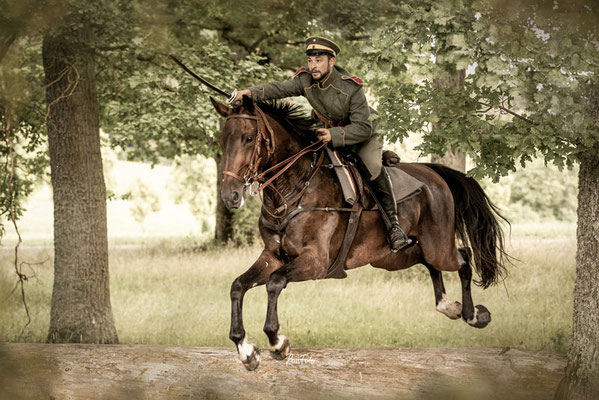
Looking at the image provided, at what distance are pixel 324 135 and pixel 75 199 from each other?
529cm

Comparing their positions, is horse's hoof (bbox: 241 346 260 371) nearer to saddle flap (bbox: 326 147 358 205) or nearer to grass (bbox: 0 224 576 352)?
saddle flap (bbox: 326 147 358 205)

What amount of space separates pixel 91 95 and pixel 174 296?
5.65 meters

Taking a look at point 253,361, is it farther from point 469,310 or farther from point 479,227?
point 479,227

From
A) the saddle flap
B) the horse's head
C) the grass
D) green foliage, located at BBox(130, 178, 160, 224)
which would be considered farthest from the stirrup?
green foliage, located at BBox(130, 178, 160, 224)

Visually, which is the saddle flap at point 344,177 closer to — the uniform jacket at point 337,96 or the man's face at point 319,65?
the uniform jacket at point 337,96

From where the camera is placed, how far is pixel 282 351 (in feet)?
17.8

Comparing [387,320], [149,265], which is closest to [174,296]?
[149,265]

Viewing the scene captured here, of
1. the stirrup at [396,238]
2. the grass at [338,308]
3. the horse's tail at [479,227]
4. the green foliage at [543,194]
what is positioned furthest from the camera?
the green foliage at [543,194]

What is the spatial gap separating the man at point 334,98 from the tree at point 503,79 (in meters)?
0.27

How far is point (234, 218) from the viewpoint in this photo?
740 inches

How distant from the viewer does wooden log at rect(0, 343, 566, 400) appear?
231 inches

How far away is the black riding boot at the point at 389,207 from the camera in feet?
20.6

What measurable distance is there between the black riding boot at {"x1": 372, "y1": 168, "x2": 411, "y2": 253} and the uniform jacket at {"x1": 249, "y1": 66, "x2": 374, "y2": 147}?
0.64m

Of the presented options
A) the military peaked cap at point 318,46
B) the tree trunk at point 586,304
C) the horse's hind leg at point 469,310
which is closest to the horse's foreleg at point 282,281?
the military peaked cap at point 318,46
